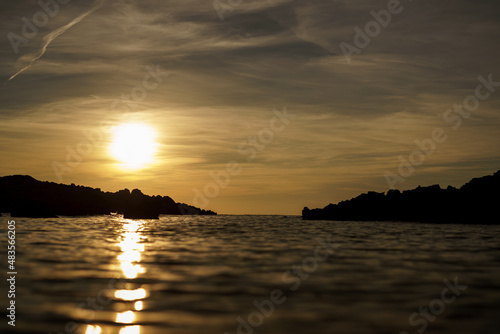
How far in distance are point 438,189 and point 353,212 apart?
35563 millimetres

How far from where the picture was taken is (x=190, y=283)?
60.9 ft

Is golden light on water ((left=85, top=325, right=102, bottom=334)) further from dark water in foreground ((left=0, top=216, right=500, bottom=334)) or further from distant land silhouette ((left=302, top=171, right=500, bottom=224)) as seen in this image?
distant land silhouette ((left=302, top=171, right=500, bottom=224))

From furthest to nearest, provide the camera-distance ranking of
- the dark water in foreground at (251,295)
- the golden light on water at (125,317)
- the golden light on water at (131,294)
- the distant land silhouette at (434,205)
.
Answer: the distant land silhouette at (434,205), the golden light on water at (131,294), the golden light on water at (125,317), the dark water in foreground at (251,295)

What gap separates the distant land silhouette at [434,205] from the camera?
5236 inches

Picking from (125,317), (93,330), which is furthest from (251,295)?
(93,330)

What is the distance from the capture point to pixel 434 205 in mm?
154125

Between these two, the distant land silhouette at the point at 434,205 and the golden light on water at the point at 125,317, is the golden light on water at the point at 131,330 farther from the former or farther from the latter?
the distant land silhouette at the point at 434,205

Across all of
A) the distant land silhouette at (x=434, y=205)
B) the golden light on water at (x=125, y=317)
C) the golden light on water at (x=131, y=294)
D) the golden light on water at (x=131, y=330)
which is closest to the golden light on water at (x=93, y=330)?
the golden light on water at (x=131, y=330)

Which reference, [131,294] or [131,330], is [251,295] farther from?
[131,330]

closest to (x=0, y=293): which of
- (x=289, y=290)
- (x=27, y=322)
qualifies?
(x=27, y=322)

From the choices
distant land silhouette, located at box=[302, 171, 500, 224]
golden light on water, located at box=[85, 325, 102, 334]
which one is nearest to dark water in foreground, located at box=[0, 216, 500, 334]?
golden light on water, located at box=[85, 325, 102, 334]

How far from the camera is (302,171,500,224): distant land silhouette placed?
436ft

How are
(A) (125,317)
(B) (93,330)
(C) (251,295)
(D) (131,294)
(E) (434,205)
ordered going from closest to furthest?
(B) (93,330) → (A) (125,317) → (D) (131,294) → (C) (251,295) → (E) (434,205)

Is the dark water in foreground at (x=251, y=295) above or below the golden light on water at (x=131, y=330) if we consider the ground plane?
above
